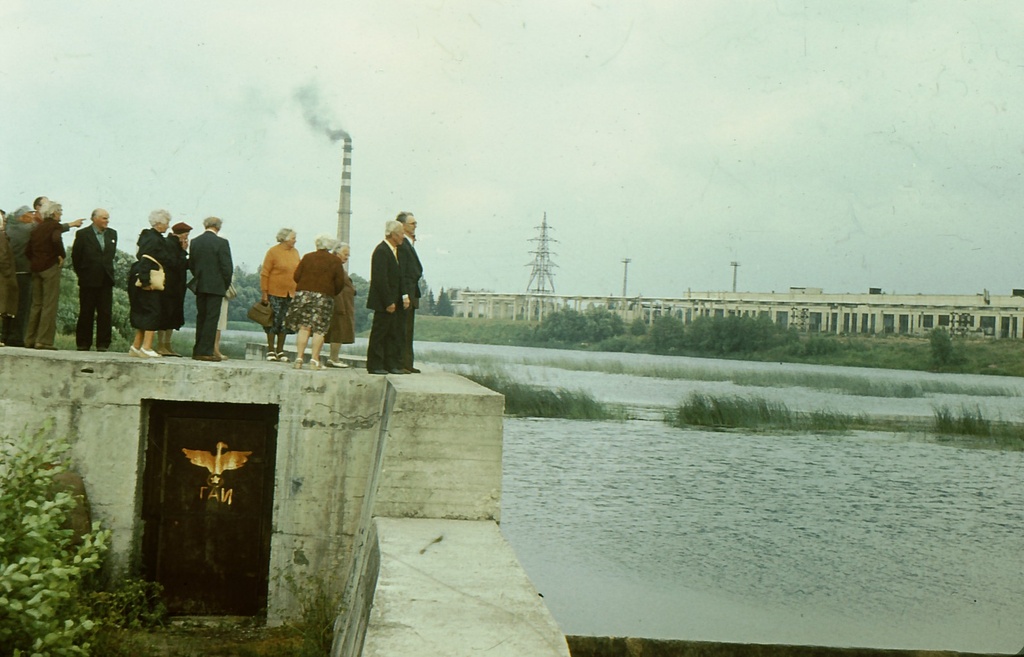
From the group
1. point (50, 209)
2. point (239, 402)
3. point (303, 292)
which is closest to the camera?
point (239, 402)

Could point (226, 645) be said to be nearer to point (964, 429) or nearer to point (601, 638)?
point (601, 638)

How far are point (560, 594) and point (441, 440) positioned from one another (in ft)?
59.9

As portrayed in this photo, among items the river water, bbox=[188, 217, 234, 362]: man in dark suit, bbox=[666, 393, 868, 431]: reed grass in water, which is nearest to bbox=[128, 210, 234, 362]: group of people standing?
bbox=[188, 217, 234, 362]: man in dark suit

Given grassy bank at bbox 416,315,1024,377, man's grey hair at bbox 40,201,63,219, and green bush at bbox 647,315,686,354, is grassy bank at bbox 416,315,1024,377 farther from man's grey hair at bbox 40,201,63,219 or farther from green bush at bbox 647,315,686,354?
man's grey hair at bbox 40,201,63,219

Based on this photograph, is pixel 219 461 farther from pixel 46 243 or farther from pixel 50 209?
pixel 50 209

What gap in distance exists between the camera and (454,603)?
19.1ft

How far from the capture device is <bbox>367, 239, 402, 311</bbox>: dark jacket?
1123 centimetres

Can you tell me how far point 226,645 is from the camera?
35.4ft

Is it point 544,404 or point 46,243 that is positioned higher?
point 46,243

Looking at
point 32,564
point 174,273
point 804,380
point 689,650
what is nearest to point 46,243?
point 174,273

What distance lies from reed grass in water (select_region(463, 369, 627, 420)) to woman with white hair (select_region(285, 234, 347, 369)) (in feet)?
88.6

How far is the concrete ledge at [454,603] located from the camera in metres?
5.19

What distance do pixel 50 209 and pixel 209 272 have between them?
1788 millimetres

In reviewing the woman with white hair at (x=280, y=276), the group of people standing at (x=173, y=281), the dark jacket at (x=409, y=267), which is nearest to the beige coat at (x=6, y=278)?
the group of people standing at (x=173, y=281)
